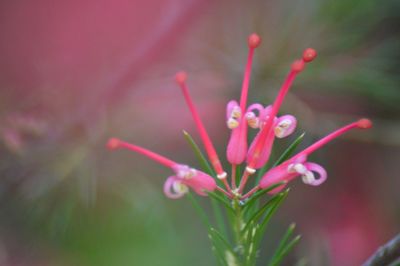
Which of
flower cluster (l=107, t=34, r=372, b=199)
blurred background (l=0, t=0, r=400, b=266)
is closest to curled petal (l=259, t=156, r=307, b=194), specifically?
flower cluster (l=107, t=34, r=372, b=199)

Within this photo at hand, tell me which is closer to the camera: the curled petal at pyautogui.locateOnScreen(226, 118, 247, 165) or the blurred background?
the curled petal at pyautogui.locateOnScreen(226, 118, 247, 165)

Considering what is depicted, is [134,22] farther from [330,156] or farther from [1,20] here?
[330,156]

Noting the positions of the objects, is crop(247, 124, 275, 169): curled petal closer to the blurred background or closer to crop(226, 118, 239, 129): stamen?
crop(226, 118, 239, 129): stamen

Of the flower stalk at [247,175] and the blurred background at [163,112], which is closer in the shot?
the flower stalk at [247,175]

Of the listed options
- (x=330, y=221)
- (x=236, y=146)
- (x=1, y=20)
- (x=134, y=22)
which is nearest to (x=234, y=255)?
(x=236, y=146)

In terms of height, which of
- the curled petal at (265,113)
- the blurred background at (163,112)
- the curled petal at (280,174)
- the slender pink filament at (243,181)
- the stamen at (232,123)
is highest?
the blurred background at (163,112)

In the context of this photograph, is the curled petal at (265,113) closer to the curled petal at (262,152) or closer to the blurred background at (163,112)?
the curled petal at (262,152)

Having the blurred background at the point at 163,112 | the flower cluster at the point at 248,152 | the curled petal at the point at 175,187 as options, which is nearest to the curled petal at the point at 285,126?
the flower cluster at the point at 248,152
